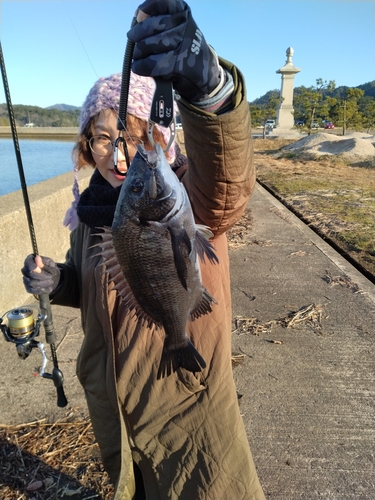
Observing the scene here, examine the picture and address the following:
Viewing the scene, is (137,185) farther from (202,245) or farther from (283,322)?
(283,322)

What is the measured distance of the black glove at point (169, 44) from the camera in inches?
53.2

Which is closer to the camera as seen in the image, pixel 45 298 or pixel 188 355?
pixel 188 355

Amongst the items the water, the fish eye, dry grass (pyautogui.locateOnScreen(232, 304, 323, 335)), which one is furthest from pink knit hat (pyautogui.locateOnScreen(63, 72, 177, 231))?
the water

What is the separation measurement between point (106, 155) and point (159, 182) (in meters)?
0.74

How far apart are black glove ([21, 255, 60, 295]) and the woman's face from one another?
0.61 metres

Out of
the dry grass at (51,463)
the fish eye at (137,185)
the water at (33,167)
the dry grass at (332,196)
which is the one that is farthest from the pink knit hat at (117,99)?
the water at (33,167)

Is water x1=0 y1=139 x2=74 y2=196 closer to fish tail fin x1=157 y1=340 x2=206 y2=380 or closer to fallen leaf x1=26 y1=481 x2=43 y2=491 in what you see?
fallen leaf x1=26 y1=481 x2=43 y2=491

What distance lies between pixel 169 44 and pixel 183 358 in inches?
51.2

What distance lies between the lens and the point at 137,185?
1621 millimetres

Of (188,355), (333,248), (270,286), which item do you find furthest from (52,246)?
(333,248)

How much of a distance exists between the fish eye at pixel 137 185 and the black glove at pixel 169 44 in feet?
1.31

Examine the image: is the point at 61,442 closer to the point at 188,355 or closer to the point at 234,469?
the point at 234,469

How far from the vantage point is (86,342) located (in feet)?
7.50

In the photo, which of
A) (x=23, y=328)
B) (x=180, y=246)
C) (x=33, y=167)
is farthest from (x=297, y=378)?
(x=33, y=167)
